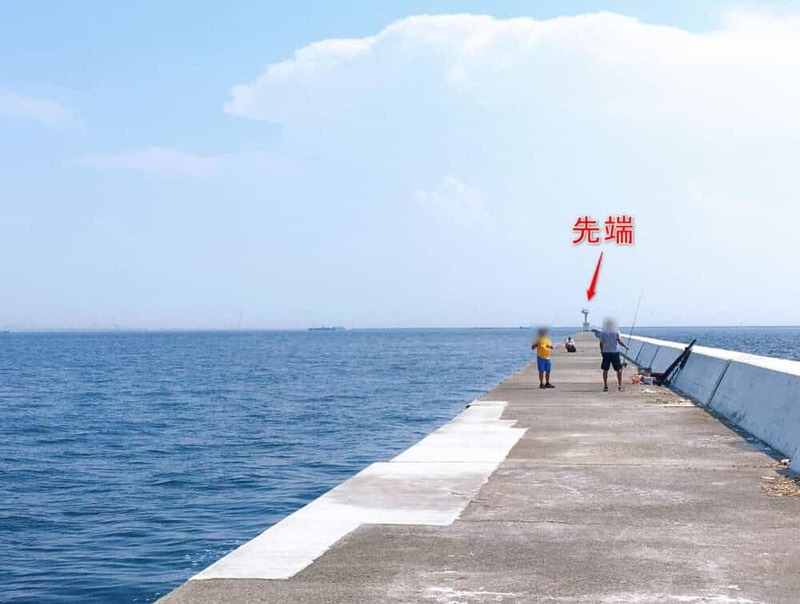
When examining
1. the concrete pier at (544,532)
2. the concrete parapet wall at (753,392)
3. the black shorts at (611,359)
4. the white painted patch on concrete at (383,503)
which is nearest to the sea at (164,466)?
the white painted patch on concrete at (383,503)

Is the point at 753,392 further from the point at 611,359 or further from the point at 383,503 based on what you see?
the point at 383,503

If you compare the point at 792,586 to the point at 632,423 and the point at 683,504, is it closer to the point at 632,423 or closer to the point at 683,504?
the point at 683,504

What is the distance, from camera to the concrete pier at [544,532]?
5.84 metres

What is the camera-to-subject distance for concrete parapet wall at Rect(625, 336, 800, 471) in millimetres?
11496

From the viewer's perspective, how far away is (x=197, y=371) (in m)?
67.4

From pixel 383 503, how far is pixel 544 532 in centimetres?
177

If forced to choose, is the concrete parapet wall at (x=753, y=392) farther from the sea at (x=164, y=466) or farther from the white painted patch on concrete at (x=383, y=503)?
the sea at (x=164, y=466)

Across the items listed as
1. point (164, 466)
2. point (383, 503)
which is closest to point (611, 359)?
point (164, 466)

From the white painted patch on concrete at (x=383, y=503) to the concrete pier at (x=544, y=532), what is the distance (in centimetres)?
2

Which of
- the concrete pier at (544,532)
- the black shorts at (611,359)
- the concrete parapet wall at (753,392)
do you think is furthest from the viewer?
the black shorts at (611,359)

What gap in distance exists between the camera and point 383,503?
8641 millimetres

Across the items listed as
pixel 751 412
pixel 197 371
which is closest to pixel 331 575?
pixel 751 412

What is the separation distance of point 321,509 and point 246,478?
1041 cm

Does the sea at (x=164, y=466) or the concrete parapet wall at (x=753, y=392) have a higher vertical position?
the concrete parapet wall at (x=753, y=392)
